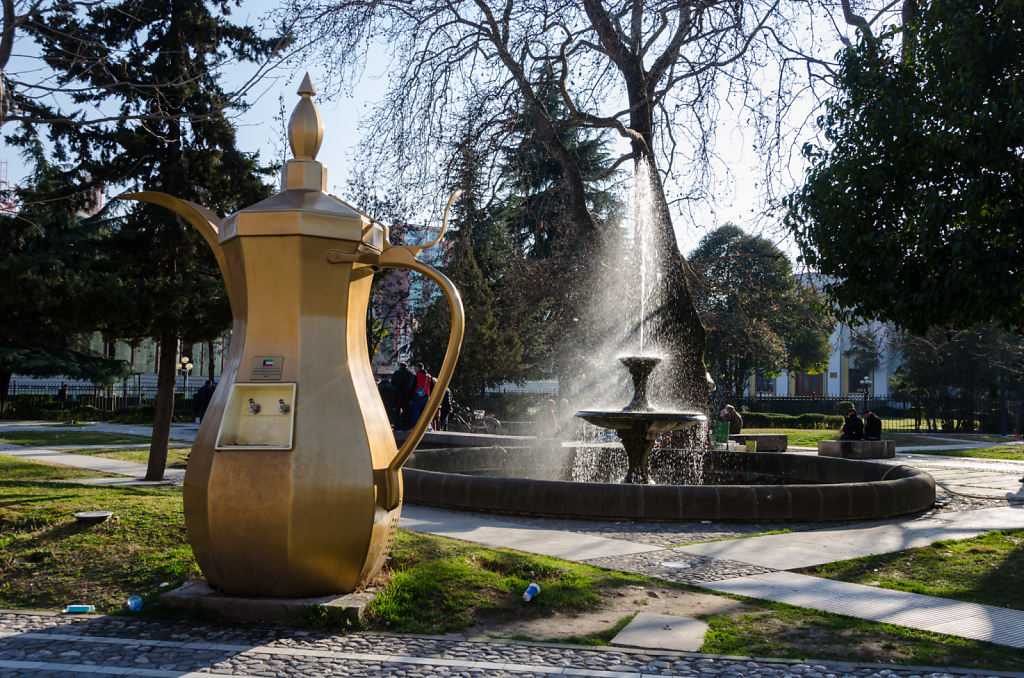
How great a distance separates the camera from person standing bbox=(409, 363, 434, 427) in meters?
18.1

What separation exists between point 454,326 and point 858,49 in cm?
608

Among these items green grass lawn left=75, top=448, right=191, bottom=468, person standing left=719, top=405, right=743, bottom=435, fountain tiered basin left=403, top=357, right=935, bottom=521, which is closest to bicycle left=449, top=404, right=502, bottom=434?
person standing left=719, top=405, right=743, bottom=435

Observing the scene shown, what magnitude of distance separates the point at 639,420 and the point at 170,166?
6717 mm

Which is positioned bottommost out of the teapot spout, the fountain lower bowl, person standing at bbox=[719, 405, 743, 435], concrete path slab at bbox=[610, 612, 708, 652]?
concrete path slab at bbox=[610, 612, 708, 652]

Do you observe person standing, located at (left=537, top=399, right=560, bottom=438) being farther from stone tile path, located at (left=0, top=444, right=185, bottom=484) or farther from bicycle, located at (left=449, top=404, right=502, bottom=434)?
stone tile path, located at (left=0, top=444, right=185, bottom=484)

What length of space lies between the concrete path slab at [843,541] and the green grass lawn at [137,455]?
953cm

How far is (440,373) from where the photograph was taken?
14.9 feet

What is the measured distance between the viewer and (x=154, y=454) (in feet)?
36.8

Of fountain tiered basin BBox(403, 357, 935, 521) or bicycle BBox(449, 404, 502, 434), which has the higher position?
bicycle BBox(449, 404, 502, 434)

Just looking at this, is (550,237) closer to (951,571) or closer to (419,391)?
(419,391)

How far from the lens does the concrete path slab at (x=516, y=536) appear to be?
704cm

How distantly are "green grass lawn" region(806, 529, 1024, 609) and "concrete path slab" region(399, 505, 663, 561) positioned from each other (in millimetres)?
1603

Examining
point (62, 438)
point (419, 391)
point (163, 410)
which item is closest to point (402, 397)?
point (419, 391)

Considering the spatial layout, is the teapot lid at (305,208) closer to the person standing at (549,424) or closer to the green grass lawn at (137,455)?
the green grass lawn at (137,455)
